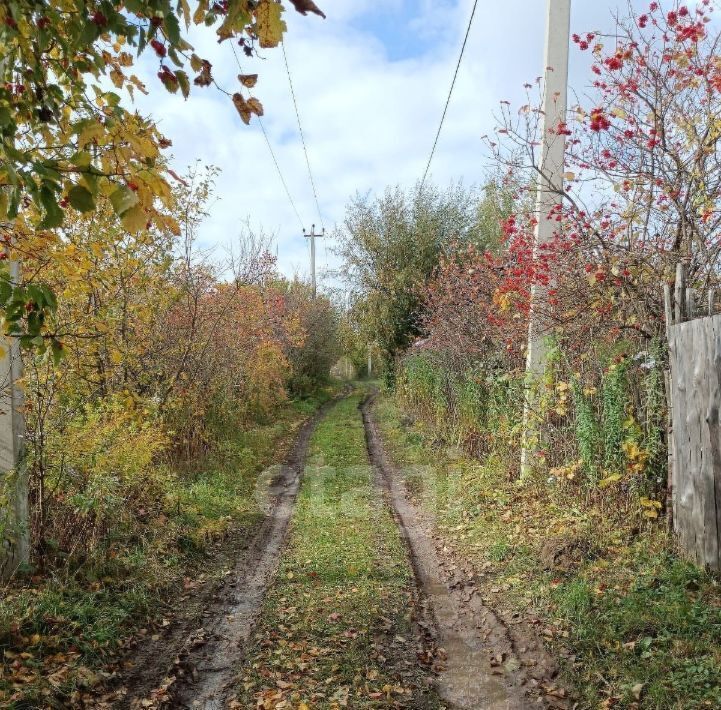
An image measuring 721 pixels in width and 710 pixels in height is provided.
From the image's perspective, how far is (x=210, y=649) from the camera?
4656 mm

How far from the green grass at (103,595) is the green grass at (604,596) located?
2941mm

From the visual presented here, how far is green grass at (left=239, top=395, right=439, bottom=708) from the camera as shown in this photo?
397cm

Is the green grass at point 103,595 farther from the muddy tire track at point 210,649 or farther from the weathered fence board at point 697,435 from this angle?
the weathered fence board at point 697,435

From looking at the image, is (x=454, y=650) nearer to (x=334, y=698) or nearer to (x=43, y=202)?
(x=334, y=698)

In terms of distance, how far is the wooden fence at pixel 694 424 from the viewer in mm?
4660

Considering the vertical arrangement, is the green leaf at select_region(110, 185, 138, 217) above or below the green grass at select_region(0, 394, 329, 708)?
above

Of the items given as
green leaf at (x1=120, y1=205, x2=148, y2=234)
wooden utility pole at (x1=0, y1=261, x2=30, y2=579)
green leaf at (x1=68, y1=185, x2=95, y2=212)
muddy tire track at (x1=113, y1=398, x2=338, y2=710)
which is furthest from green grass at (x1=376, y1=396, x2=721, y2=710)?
wooden utility pole at (x1=0, y1=261, x2=30, y2=579)

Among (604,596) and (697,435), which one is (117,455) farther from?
(697,435)

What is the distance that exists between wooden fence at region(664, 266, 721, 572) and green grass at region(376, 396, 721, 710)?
288mm

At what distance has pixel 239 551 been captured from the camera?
7145 millimetres

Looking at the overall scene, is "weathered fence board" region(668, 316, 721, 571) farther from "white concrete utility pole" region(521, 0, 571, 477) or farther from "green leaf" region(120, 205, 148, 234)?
"green leaf" region(120, 205, 148, 234)

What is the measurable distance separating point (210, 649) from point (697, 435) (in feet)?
13.7

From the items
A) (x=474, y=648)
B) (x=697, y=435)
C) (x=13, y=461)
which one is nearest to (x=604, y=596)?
(x=474, y=648)

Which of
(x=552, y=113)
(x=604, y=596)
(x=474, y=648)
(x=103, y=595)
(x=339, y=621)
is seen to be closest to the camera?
(x=474, y=648)
